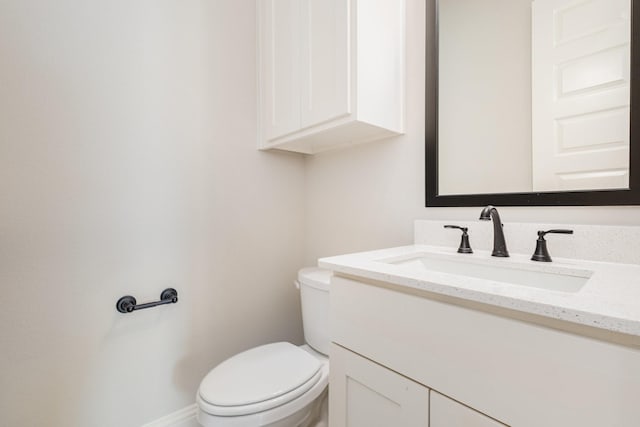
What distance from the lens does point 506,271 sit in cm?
78

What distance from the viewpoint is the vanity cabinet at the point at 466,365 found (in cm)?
39

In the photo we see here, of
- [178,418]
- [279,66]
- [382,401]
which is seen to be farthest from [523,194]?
[178,418]

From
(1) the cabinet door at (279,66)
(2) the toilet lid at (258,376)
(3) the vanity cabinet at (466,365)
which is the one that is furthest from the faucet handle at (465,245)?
(1) the cabinet door at (279,66)

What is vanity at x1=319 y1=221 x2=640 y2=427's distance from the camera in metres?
0.39

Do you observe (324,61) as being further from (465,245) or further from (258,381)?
(258,381)

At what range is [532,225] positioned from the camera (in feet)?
2.72

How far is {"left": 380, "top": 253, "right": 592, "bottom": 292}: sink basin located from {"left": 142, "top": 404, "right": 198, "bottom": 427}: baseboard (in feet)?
3.67

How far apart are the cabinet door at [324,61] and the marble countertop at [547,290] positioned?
1.91ft

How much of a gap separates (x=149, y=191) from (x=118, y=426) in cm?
92

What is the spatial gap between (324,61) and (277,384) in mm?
1166

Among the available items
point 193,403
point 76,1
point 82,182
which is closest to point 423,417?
point 193,403

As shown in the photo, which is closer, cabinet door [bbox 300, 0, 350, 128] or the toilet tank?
cabinet door [bbox 300, 0, 350, 128]

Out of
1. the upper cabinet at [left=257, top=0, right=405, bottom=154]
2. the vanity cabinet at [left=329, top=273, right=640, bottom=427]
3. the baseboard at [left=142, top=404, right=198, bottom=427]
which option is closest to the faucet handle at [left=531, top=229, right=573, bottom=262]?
the vanity cabinet at [left=329, top=273, right=640, bottom=427]

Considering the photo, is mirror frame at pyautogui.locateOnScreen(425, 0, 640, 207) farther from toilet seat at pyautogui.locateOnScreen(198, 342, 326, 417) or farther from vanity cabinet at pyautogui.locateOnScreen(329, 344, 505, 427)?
toilet seat at pyautogui.locateOnScreen(198, 342, 326, 417)
